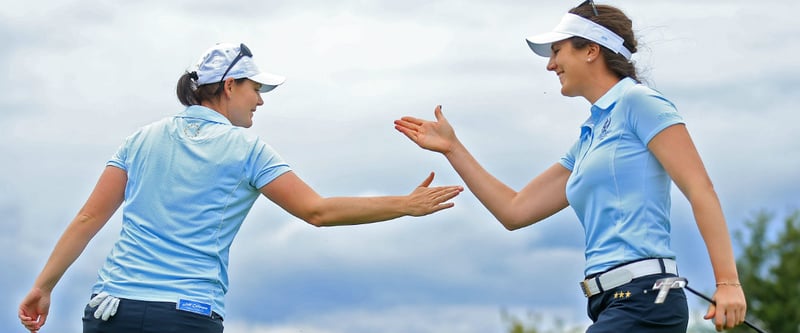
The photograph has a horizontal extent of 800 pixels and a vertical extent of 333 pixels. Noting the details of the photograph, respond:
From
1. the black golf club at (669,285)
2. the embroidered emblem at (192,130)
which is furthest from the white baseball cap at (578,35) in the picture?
the embroidered emblem at (192,130)

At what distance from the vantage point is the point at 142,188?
641 cm

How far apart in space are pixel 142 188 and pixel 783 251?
179ft

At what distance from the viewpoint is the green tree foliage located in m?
54.9

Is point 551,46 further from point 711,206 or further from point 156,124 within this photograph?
point 156,124

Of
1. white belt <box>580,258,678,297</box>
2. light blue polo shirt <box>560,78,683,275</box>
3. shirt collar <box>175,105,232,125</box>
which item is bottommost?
white belt <box>580,258,678,297</box>

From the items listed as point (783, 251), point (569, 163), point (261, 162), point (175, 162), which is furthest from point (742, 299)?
point (783, 251)

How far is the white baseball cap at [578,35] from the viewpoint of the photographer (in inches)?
259

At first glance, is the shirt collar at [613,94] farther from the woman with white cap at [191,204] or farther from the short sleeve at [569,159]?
the woman with white cap at [191,204]

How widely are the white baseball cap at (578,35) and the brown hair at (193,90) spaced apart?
5.76 ft

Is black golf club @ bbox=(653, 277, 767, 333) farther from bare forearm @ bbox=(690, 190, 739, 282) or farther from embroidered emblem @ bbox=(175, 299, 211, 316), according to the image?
embroidered emblem @ bbox=(175, 299, 211, 316)

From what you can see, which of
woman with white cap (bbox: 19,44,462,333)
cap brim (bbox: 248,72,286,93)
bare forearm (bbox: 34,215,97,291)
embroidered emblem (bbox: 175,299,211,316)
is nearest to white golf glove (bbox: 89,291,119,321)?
woman with white cap (bbox: 19,44,462,333)

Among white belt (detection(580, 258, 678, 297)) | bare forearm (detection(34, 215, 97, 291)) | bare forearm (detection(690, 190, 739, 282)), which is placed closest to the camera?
bare forearm (detection(690, 190, 739, 282))

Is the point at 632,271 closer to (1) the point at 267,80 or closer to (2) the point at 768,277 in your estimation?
(1) the point at 267,80

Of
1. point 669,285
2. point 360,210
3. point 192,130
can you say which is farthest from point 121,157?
point 669,285
